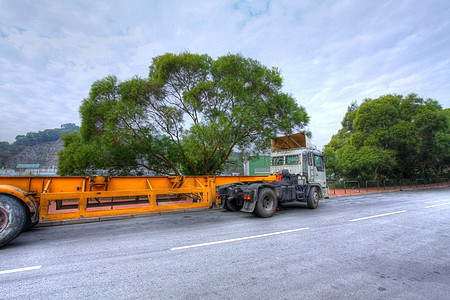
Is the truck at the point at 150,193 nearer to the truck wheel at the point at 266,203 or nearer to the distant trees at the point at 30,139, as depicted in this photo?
the truck wheel at the point at 266,203

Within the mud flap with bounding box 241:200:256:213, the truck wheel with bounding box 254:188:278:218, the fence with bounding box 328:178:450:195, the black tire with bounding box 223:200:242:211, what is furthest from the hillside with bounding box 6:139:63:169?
the truck wheel with bounding box 254:188:278:218

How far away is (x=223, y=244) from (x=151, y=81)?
14379 millimetres

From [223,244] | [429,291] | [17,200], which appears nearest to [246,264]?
[223,244]

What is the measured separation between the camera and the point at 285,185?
33.1 feet

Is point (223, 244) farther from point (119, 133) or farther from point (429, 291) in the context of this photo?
point (119, 133)

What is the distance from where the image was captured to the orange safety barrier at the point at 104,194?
6.88 m

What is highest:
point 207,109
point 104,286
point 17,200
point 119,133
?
point 207,109

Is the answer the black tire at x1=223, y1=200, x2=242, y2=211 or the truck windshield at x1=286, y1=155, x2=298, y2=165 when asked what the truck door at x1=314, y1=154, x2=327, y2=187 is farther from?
the black tire at x1=223, y1=200, x2=242, y2=211

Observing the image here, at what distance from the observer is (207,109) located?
16531mm

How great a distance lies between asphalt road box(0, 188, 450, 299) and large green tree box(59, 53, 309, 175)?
8.92 m

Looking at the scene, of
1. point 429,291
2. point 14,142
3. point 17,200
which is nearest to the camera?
point 429,291

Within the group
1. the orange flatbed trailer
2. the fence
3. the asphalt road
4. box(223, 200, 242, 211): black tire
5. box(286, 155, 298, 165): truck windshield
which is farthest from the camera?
the fence

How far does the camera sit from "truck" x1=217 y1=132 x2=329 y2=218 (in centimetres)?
882

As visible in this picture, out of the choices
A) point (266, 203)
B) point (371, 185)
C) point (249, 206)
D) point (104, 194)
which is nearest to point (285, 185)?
point (266, 203)
